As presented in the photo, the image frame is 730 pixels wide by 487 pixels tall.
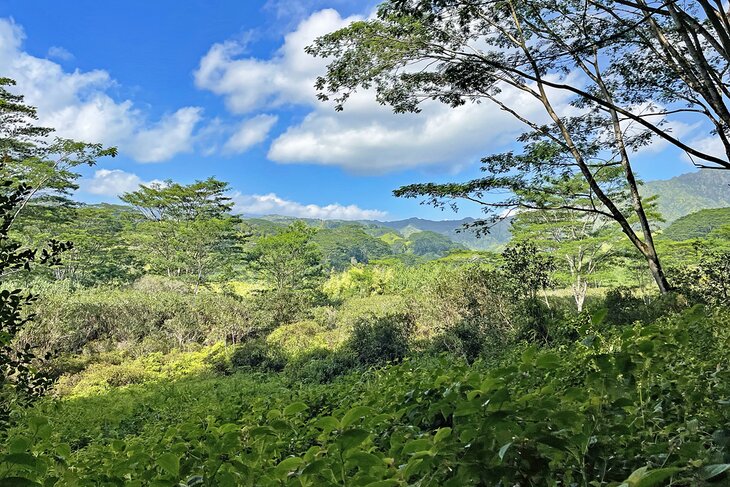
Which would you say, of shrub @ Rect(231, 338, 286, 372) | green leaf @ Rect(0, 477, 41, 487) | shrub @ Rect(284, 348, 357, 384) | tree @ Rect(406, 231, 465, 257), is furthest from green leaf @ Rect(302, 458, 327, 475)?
tree @ Rect(406, 231, 465, 257)

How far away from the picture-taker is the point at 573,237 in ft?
40.4

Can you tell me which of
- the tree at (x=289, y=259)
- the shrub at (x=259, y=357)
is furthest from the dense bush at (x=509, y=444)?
the tree at (x=289, y=259)

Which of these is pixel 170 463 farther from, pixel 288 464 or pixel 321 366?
pixel 321 366

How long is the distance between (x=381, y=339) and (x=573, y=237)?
6.74 m

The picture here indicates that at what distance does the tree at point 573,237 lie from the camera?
11.6 meters

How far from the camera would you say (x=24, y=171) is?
41.3ft

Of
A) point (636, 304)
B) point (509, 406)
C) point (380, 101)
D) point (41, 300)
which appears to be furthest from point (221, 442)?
point (41, 300)

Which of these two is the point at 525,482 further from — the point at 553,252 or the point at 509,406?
the point at 553,252

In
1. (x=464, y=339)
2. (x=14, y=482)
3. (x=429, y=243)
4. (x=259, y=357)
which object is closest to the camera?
(x=14, y=482)

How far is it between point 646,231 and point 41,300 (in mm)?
13951

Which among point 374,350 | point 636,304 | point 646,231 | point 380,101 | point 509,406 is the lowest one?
→ point 374,350

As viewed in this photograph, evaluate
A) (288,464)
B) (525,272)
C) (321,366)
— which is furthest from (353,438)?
(525,272)

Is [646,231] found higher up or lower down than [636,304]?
higher up

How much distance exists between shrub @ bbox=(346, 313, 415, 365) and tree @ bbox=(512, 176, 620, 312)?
4.32 metres
